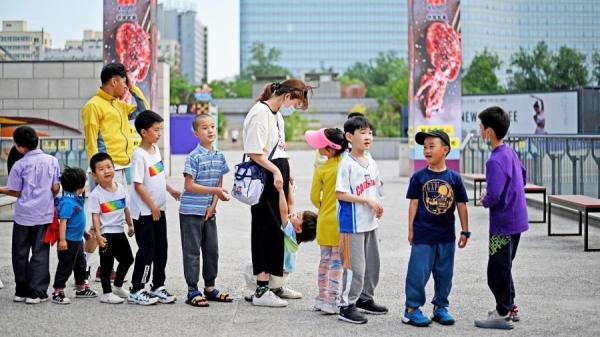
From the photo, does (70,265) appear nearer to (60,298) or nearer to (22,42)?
(60,298)

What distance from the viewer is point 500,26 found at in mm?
165250

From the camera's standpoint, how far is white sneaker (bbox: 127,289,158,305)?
7.25 metres

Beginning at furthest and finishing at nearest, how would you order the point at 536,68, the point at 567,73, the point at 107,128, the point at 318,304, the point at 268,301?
the point at 536,68, the point at 567,73, the point at 107,128, the point at 268,301, the point at 318,304

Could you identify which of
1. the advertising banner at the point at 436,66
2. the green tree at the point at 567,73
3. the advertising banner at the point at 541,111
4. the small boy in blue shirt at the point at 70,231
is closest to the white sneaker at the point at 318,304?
the small boy in blue shirt at the point at 70,231

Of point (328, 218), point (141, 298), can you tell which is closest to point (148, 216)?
point (141, 298)

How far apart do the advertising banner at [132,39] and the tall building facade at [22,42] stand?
1786 millimetres

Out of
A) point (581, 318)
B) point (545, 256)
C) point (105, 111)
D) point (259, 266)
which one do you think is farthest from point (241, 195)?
point (545, 256)

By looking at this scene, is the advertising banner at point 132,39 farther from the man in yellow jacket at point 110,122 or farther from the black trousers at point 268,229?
the black trousers at point 268,229

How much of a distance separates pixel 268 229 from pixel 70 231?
1532 mm

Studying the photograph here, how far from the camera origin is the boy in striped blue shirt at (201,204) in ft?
23.7

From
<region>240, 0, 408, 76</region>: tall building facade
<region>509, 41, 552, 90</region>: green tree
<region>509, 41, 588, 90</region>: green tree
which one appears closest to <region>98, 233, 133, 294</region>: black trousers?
<region>509, 41, 588, 90</region>: green tree

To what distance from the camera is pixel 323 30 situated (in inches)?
7279

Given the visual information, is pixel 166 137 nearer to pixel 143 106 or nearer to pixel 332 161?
pixel 143 106

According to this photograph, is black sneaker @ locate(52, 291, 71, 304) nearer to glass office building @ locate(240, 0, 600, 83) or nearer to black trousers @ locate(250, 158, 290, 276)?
black trousers @ locate(250, 158, 290, 276)
